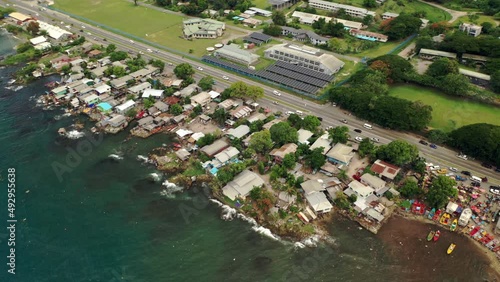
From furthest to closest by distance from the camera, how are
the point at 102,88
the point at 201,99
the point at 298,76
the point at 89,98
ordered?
the point at 298,76, the point at 102,88, the point at 89,98, the point at 201,99

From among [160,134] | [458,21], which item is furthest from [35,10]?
[458,21]

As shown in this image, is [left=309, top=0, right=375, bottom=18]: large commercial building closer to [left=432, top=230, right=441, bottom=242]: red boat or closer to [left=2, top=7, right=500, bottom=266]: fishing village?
[left=2, top=7, right=500, bottom=266]: fishing village

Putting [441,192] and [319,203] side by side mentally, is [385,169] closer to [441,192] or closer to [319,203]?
[441,192]

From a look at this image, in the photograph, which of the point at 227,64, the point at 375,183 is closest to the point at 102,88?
the point at 227,64

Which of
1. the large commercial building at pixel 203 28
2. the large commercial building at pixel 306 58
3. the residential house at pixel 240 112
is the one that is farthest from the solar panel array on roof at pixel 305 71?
the large commercial building at pixel 203 28

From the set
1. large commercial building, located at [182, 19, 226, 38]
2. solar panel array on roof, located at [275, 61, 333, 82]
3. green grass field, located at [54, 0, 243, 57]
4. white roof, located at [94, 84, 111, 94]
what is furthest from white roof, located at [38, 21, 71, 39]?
solar panel array on roof, located at [275, 61, 333, 82]
